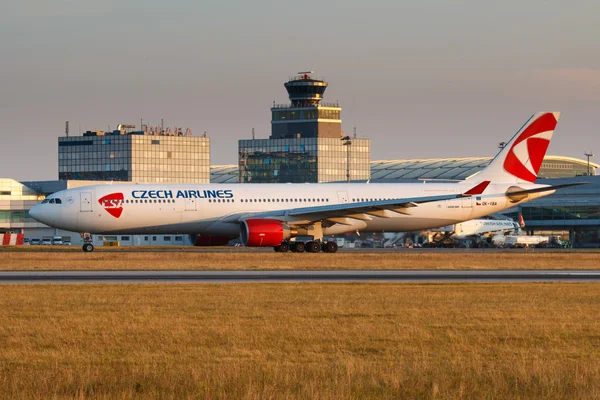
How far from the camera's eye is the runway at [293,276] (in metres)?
35.4

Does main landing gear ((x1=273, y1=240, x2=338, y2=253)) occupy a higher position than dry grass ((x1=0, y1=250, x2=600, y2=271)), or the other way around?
main landing gear ((x1=273, y1=240, x2=338, y2=253))

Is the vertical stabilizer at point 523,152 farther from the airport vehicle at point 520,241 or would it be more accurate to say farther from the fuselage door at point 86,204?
the airport vehicle at point 520,241

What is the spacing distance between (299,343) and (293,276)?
19.1 m

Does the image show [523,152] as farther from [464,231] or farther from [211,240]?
[464,231]

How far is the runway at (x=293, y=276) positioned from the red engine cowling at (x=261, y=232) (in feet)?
45.5

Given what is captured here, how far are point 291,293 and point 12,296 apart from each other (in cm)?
828

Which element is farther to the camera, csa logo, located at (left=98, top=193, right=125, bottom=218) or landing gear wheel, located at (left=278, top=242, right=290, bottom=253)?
landing gear wheel, located at (left=278, top=242, right=290, bottom=253)

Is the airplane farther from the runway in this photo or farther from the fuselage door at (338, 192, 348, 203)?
the runway

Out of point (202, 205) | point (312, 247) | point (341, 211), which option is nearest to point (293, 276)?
point (341, 211)

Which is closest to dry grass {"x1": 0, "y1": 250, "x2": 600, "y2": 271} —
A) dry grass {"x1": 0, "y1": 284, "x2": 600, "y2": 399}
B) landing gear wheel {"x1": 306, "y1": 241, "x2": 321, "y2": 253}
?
landing gear wheel {"x1": 306, "y1": 241, "x2": 321, "y2": 253}

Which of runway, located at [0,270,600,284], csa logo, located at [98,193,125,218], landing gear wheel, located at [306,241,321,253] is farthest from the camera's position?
landing gear wheel, located at [306,241,321,253]

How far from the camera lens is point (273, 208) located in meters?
60.1

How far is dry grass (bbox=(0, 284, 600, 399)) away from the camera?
13789 millimetres

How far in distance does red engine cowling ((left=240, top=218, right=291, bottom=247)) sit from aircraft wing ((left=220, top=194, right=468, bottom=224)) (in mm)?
2283
